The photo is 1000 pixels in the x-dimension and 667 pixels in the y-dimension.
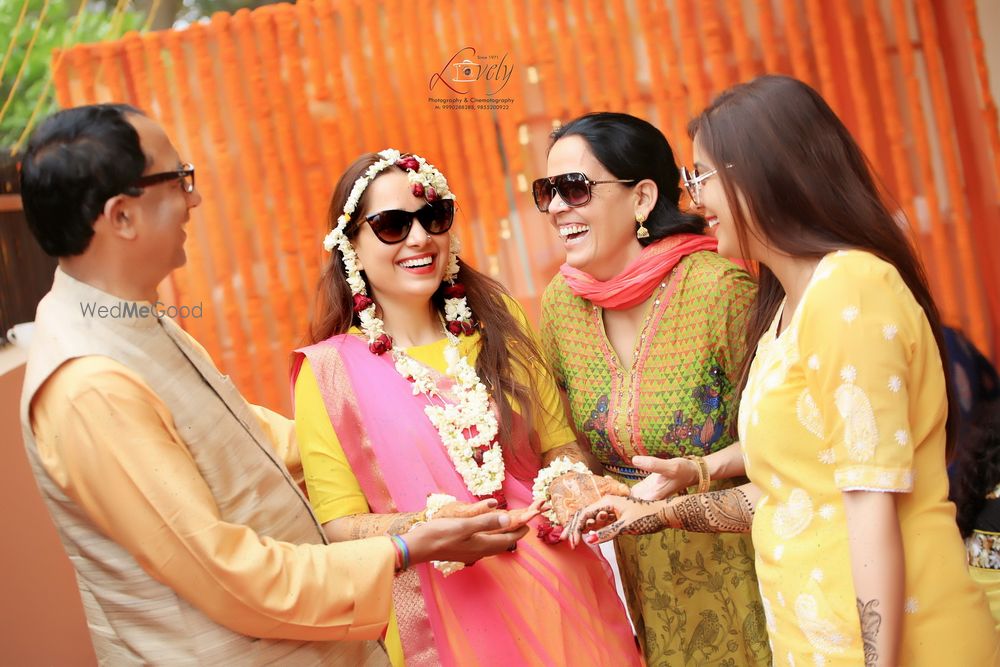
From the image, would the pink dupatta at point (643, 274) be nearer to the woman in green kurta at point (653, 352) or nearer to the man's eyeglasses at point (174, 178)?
the woman in green kurta at point (653, 352)

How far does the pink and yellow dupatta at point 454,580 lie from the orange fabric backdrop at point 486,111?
2355mm

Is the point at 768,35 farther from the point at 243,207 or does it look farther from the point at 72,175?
the point at 72,175

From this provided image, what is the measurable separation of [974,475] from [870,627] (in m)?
1.59

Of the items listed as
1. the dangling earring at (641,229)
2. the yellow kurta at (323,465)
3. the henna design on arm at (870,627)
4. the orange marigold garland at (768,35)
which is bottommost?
the henna design on arm at (870,627)

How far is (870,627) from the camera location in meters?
1.64

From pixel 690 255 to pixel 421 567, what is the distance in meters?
1.24

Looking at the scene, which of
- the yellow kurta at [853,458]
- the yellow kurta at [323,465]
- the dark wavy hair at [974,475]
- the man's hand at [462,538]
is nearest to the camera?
→ the yellow kurta at [853,458]

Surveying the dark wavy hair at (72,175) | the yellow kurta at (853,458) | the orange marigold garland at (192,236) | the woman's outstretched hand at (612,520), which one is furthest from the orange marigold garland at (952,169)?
the dark wavy hair at (72,175)

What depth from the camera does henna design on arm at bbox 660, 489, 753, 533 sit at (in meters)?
2.37

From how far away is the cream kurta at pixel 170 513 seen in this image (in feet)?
5.54

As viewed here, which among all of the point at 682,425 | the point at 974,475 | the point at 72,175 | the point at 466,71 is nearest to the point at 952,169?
the point at 974,475

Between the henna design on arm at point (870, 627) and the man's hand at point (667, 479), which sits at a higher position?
the man's hand at point (667, 479)

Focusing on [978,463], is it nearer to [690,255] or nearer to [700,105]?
[690,255]

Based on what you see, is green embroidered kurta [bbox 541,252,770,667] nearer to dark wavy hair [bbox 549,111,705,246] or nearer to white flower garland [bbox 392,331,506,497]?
dark wavy hair [bbox 549,111,705,246]
